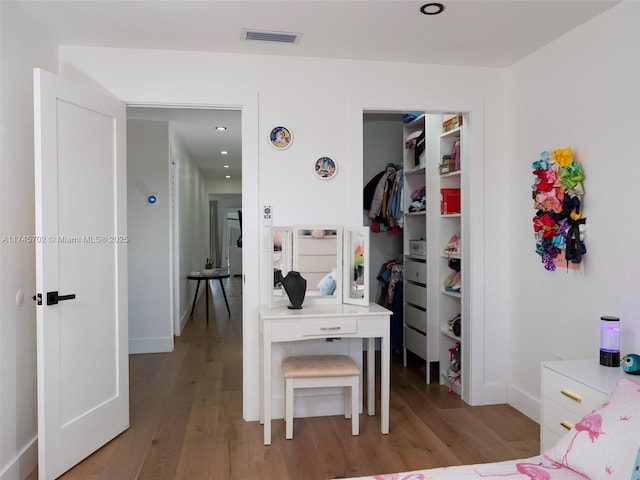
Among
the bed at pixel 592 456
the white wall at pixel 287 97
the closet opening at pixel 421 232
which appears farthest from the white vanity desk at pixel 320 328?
the bed at pixel 592 456

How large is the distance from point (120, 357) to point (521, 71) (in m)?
3.22

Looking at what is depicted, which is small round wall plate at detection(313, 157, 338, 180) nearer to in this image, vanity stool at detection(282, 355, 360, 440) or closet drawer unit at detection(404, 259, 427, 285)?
vanity stool at detection(282, 355, 360, 440)

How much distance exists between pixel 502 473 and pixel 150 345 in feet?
13.7

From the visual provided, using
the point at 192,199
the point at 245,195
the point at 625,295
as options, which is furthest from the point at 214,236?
the point at 625,295

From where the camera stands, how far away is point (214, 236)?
12938mm

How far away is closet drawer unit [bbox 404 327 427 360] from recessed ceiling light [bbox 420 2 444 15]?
8.34ft

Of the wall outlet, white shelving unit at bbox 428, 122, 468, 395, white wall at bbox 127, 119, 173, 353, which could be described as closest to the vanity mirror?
the wall outlet

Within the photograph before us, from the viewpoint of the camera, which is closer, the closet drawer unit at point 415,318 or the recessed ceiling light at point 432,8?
the recessed ceiling light at point 432,8

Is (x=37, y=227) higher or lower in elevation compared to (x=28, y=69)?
lower

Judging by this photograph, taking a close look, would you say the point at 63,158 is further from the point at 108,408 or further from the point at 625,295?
the point at 625,295

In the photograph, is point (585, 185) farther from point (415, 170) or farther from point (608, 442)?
point (415, 170)

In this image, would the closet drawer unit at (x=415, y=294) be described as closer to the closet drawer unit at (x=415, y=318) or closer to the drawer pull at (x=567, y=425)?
the closet drawer unit at (x=415, y=318)

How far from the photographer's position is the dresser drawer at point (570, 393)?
2.06 meters

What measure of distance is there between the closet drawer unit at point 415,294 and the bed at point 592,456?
2481mm
